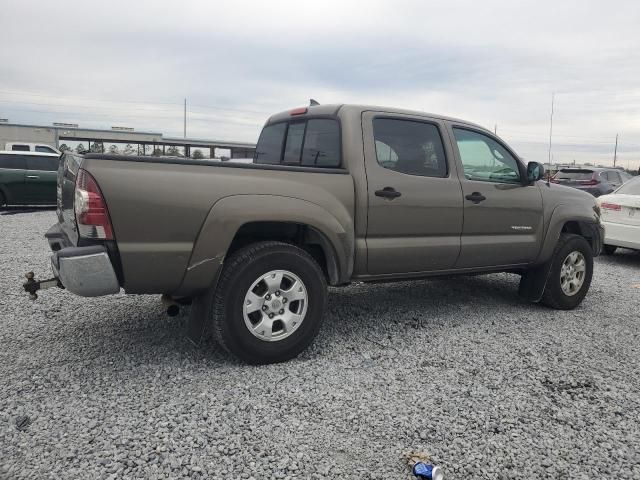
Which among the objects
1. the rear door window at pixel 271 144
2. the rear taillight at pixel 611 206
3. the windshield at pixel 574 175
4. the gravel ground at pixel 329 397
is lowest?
the gravel ground at pixel 329 397

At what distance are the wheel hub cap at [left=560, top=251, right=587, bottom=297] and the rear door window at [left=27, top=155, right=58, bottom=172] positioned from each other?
12.4 m

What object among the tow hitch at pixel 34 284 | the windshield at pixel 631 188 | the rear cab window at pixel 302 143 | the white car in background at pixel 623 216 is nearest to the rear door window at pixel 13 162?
the rear cab window at pixel 302 143

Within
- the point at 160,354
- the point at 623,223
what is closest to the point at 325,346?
the point at 160,354

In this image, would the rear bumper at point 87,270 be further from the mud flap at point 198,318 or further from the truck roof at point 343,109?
the truck roof at point 343,109

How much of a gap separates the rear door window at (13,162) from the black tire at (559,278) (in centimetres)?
1281

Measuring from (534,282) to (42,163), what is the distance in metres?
12.6

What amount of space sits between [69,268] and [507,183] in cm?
383

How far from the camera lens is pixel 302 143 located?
443 cm

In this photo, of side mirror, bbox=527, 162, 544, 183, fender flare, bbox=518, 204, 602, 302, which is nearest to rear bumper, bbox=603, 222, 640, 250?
fender flare, bbox=518, 204, 602, 302

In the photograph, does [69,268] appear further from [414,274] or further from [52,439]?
[414,274]

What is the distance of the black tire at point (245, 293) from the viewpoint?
3371 millimetres

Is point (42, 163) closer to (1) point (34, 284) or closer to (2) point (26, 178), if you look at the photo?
(2) point (26, 178)

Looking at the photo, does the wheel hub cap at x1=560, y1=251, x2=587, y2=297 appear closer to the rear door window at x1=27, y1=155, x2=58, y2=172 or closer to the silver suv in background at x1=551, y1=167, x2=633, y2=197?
the silver suv in background at x1=551, y1=167, x2=633, y2=197

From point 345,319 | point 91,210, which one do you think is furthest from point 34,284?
point 345,319
